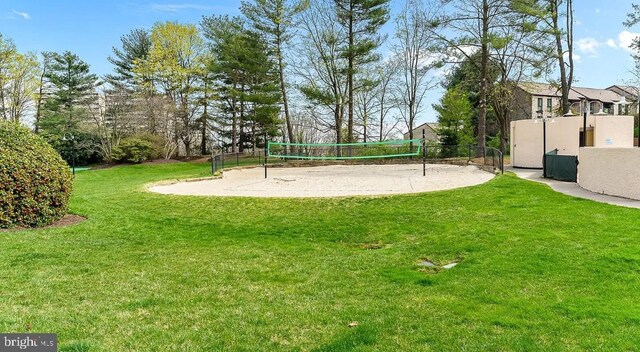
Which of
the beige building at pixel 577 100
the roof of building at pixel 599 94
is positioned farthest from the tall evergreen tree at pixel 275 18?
the roof of building at pixel 599 94

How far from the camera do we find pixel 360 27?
22.1 m

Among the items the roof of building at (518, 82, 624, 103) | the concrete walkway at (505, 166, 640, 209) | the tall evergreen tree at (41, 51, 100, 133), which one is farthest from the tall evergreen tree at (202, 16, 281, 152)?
the roof of building at (518, 82, 624, 103)

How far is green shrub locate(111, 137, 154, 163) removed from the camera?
23234mm

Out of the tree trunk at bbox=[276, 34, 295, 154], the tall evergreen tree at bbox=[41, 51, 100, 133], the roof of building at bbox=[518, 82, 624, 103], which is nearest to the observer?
the tree trunk at bbox=[276, 34, 295, 154]

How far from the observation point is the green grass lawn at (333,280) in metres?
2.83

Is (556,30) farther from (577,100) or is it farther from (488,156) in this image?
(577,100)

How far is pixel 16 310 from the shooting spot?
3.18 m

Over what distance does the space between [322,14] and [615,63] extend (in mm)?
18341

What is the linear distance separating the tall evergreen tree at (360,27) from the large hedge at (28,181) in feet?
54.2

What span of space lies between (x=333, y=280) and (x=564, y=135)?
599 inches

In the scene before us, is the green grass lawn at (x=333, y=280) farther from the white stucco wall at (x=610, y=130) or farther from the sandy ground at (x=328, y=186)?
the white stucco wall at (x=610, y=130)

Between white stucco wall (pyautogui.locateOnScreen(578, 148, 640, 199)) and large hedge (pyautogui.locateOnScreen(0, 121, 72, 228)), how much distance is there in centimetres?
1186

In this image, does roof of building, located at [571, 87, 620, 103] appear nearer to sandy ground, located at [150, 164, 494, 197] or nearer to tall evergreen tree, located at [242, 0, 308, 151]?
tall evergreen tree, located at [242, 0, 308, 151]

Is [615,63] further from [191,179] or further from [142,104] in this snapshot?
[142,104]
